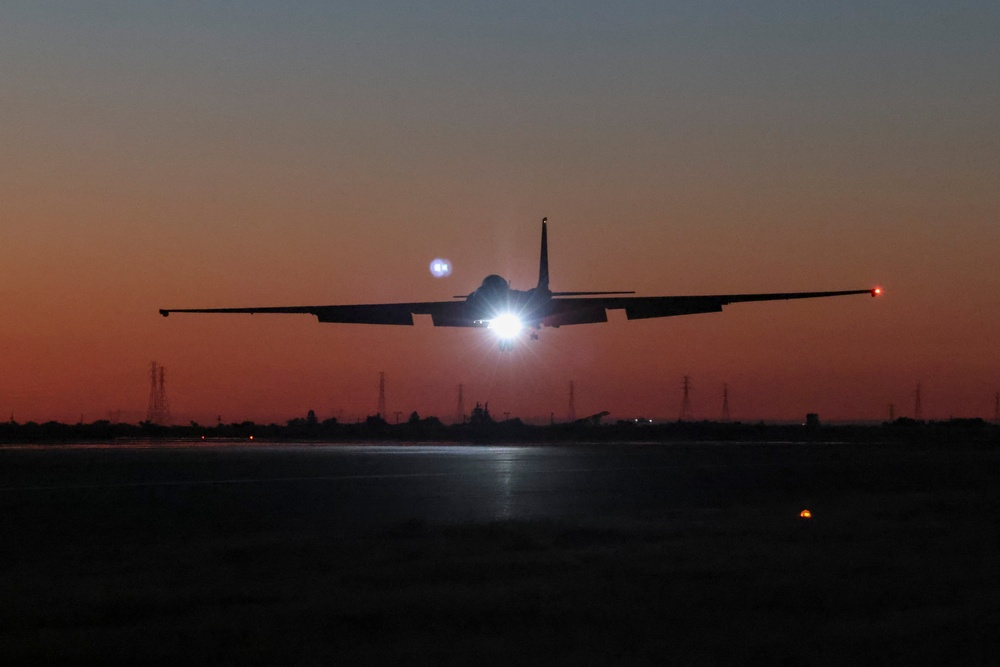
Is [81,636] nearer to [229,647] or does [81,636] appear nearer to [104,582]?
[229,647]

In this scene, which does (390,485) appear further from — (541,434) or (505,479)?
(541,434)

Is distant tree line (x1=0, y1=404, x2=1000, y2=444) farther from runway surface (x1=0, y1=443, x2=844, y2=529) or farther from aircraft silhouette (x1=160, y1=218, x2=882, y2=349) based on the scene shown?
runway surface (x1=0, y1=443, x2=844, y2=529)

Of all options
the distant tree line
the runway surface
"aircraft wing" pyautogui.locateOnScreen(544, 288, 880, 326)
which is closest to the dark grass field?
the runway surface

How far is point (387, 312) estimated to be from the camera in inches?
2219

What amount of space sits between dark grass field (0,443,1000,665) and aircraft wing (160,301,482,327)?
1217 inches

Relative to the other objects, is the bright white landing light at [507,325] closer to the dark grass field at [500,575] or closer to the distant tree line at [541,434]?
the distant tree line at [541,434]

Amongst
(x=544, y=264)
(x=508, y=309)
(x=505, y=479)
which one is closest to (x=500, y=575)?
(x=505, y=479)

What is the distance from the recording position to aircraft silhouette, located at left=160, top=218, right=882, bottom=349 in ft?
179

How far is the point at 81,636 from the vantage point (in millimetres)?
9398

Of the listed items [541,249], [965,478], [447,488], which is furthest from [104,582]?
[541,249]

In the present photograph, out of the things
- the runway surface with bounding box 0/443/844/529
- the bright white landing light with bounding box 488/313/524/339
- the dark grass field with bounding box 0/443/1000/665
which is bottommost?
the dark grass field with bounding box 0/443/1000/665

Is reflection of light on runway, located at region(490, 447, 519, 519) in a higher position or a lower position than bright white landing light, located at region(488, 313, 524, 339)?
lower

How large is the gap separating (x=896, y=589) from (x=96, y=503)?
49.0 feet

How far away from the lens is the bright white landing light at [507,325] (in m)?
55.2
